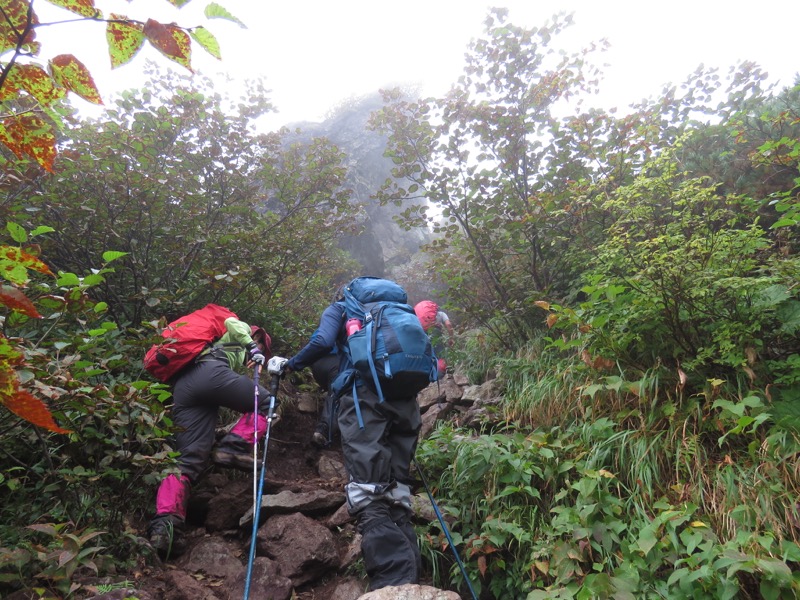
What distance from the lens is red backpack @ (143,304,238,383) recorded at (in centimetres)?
392

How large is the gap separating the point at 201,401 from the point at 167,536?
1.14 meters

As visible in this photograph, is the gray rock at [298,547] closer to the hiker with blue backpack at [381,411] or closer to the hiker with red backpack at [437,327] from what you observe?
the hiker with blue backpack at [381,411]

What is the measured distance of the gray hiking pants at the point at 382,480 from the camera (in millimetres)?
2930

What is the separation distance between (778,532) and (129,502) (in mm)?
4393

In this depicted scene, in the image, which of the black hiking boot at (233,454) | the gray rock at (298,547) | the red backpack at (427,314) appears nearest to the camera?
the gray rock at (298,547)

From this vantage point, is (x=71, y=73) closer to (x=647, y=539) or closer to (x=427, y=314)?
(x=647, y=539)

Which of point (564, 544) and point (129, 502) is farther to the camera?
point (129, 502)

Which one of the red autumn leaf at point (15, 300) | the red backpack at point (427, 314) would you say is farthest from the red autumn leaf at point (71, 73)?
the red backpack at point (427, 314)

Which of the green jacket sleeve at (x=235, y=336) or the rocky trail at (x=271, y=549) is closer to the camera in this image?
the rocky trail at (x=271, y=549)

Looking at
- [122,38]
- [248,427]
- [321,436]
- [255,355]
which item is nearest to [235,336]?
[255,355]

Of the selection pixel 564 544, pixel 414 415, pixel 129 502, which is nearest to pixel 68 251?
pixel 129 502

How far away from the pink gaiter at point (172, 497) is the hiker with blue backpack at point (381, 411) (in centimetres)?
140

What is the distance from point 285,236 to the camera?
21.8 ft

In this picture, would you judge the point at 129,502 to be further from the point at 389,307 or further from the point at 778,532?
the point at 778,532
